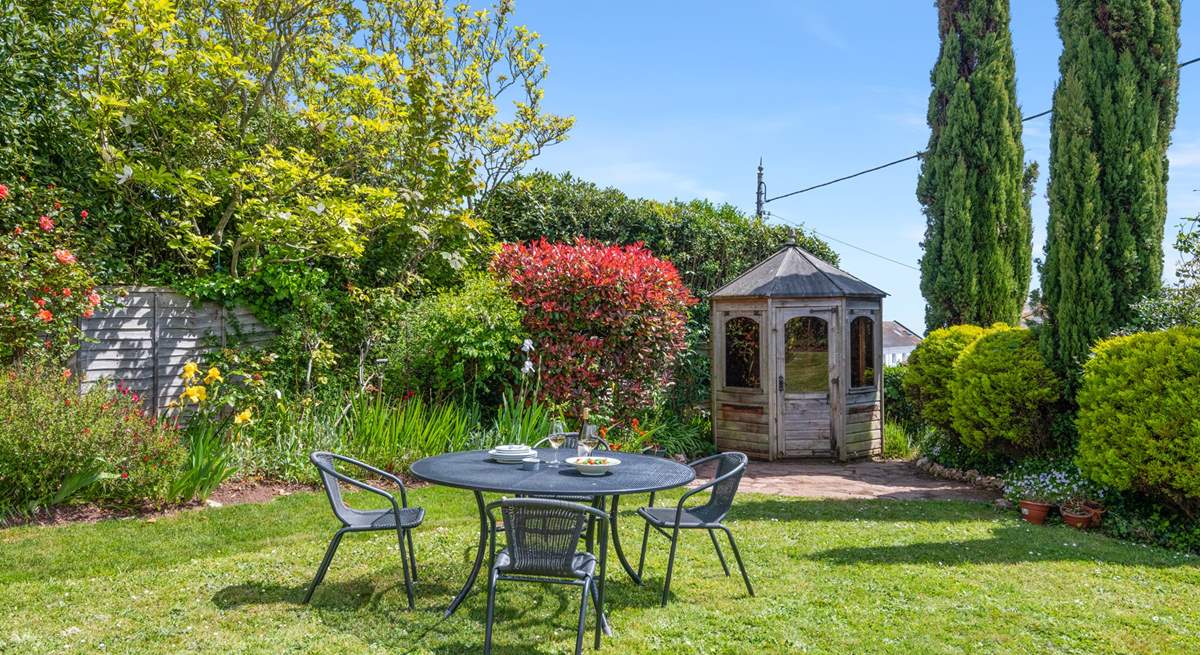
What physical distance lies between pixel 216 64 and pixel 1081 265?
8249 mm

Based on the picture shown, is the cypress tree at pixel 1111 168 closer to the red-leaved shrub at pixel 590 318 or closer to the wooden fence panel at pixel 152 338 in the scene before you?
the red-leaved shrub at pixel 590 318

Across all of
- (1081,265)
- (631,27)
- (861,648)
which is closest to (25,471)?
(861,648)

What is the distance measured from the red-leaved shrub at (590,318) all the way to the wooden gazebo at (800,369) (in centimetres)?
162

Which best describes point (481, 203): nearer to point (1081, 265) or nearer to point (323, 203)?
point (323, 203)

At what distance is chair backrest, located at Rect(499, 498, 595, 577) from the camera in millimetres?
3051

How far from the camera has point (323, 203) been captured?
22.9ft

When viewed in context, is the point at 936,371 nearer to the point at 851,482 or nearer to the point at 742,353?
the point at 851,482

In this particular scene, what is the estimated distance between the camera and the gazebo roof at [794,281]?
8.92 m

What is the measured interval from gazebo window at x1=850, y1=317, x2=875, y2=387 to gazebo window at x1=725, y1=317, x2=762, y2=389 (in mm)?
1152

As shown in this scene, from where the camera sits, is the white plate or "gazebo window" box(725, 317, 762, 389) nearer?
the white plate

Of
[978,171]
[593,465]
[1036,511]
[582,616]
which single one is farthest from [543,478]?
[978,171]

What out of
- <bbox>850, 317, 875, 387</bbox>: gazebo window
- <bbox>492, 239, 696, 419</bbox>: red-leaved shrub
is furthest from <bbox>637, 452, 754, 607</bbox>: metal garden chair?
<bbox>850, 317, 875, 387</bbox>: gazebo window

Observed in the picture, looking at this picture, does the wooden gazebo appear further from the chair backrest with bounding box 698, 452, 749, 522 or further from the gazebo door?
the chair backrest with bounding box 698, 452, 749, 522

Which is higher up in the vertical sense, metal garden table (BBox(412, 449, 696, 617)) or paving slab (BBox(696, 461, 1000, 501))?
metal garden table (BBox(412, 449, 696, 617))
